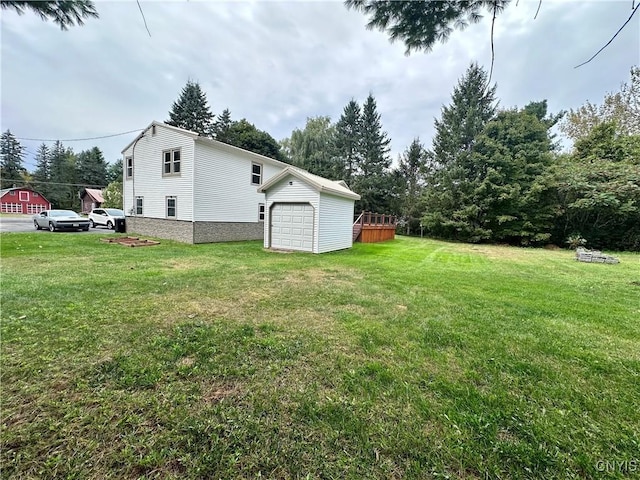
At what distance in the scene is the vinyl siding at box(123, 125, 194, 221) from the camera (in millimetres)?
12688

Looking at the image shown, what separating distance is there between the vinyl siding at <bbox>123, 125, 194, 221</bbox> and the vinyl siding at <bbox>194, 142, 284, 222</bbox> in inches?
16.5

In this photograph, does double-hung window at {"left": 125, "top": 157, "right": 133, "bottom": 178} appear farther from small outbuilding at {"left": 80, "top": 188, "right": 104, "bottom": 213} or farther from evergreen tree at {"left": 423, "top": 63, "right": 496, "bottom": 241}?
small outbuilding at {"left": 80, "top": 188, "right": 104, "bottom": 213}

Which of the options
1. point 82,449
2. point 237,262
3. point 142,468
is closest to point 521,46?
point 142,468

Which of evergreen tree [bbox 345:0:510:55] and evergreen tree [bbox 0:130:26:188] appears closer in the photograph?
evergreen tree [bbox 345:0:510:55]

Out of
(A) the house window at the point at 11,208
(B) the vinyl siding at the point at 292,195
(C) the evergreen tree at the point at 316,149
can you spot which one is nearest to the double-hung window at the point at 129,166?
(B) the vinyl siding at the point at 292,195

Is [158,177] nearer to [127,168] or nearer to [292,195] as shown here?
[127,168]

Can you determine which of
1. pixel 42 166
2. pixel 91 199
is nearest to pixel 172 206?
pixel 91 199

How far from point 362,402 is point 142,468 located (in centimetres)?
145

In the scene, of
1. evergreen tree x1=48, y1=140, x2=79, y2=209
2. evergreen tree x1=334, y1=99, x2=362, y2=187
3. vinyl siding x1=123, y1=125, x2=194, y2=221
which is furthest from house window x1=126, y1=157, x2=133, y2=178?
evergreen tree x1=48, y1=140, x2=79, y2=209

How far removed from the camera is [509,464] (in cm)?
160

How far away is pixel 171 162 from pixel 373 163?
20711 millimetres

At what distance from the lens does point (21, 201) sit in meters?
39.2

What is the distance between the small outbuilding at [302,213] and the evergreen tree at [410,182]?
51.4 feet

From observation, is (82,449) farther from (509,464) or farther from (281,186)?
(281,186)
